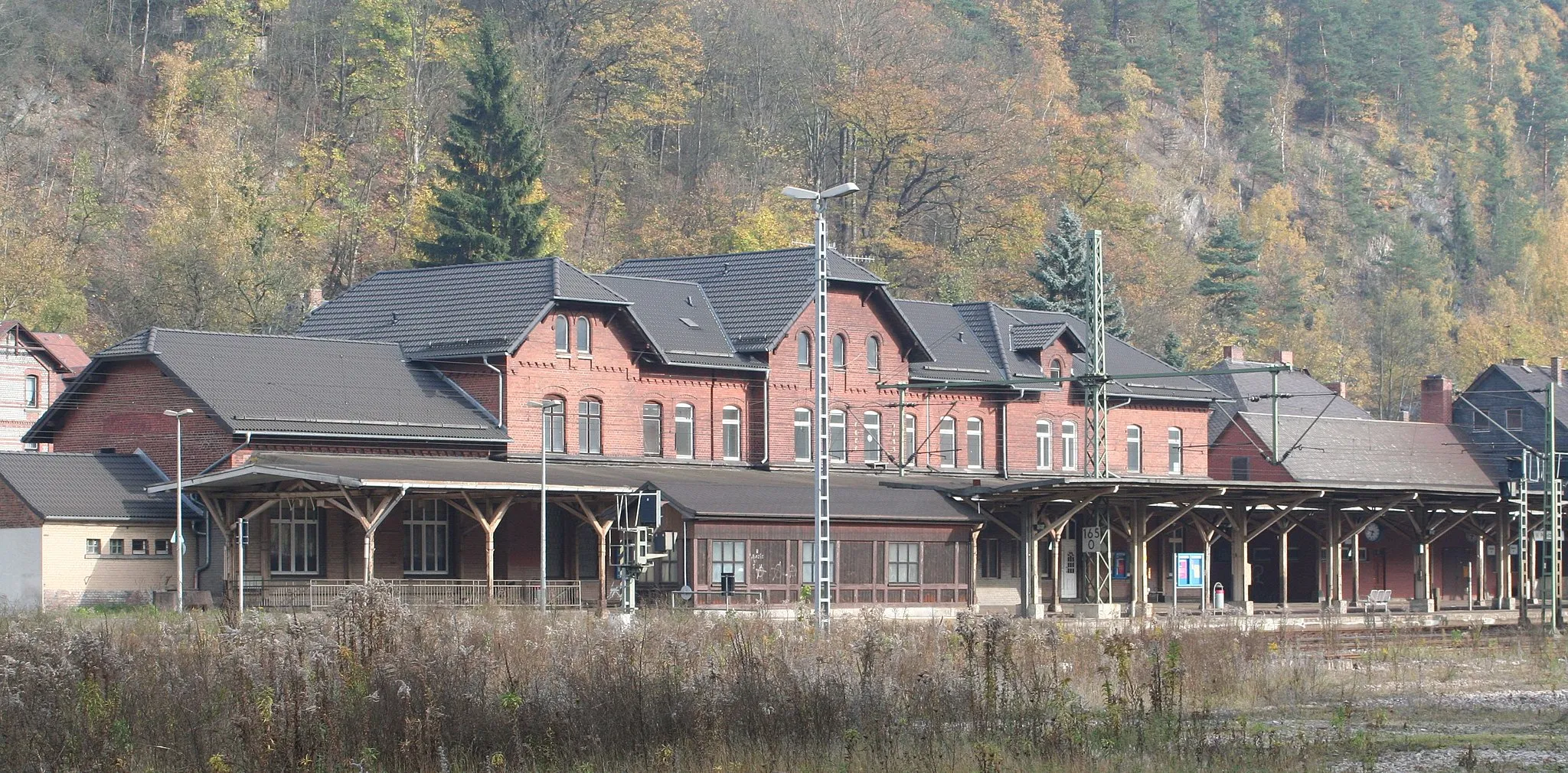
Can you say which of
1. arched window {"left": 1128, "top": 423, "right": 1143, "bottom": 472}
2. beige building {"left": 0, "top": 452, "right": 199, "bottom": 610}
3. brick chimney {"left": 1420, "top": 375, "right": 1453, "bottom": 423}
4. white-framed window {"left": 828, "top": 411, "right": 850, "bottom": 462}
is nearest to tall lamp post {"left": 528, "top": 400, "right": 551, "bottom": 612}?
beige building {"left": 0, "top": 452, "right": 199, "bottom": 610}

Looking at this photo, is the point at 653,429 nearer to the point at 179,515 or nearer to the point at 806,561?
the point at 806,561

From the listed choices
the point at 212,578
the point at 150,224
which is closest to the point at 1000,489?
the point at 212,578

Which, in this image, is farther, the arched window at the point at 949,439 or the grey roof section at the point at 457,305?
the arched window at the point at 949,439

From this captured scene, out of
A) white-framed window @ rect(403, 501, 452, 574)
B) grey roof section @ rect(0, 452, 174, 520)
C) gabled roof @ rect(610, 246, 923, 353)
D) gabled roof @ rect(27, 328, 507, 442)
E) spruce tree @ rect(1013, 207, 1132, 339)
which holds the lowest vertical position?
white-framed window @ rect(403, 501, 452, 574)

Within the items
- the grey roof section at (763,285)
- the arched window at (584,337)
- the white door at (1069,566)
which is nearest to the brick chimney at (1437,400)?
the white door at (1069,566)

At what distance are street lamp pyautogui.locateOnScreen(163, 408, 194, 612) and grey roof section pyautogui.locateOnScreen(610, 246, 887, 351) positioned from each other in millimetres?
15249

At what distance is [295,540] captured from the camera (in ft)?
144

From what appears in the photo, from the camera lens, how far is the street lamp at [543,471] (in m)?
41.0

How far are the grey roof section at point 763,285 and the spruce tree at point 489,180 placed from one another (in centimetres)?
1589

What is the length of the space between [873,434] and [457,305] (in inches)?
485

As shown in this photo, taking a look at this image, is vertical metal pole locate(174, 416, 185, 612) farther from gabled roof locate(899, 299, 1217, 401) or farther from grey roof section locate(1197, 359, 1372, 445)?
grey roof section locate(1197, 359, 1372, 445)

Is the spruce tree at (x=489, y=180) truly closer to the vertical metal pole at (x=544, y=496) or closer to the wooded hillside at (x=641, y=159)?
the wooded hillside at (x=641, y=159)

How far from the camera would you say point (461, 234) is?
233ft

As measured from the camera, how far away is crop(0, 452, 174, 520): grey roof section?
138 feet
